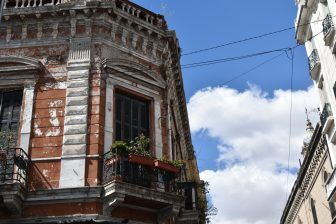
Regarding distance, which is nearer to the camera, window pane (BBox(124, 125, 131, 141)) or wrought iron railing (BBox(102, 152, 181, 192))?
wrought iron railing (BBox(102, 152, 181, 192))

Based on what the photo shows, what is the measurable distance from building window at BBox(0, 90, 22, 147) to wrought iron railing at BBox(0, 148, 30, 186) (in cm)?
46

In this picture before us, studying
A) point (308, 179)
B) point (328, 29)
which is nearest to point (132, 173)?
point (328, 29)

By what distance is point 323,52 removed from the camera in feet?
63.4

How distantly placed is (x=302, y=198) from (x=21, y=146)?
2615 centimetres

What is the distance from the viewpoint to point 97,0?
14203 mm

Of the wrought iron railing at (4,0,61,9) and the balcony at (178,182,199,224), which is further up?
the wrought iron railing at (4,0,61,9)

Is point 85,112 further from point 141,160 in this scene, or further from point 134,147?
point 141,160

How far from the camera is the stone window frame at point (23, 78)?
12.6 meters

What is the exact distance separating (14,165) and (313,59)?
14895mm

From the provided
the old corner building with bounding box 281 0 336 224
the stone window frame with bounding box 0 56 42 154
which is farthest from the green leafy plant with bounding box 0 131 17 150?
the old corner building with bounding box 281 0 336 224

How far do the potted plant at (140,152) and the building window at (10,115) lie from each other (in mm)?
3440

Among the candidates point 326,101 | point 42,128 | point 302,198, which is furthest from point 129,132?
point 302,198

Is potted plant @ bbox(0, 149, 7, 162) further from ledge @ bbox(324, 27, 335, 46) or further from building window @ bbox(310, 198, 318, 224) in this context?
building window @ bbox(310, 198, 318, 224)

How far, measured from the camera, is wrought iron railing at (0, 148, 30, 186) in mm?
11295
